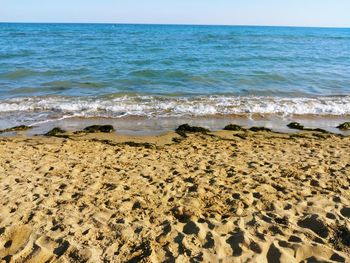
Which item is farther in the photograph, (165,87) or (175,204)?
(165,87)

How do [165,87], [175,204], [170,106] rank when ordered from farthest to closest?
[165,87] → [170,106] → [175,204]

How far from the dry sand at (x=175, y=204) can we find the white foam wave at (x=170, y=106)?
410 cm

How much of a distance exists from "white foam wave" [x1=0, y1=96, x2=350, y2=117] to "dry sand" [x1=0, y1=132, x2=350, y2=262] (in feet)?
13.5

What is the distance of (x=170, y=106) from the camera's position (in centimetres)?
1362

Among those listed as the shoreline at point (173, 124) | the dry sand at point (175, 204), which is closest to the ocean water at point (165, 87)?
the shoreline at point (173, 124)

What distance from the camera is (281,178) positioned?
6633 mm

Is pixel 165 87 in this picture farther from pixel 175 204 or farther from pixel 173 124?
pixel 175 204

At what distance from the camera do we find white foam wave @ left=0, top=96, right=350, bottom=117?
1297cm

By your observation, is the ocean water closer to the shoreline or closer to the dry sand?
the shoreline

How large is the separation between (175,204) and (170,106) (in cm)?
827

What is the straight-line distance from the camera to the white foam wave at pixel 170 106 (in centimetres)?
1297

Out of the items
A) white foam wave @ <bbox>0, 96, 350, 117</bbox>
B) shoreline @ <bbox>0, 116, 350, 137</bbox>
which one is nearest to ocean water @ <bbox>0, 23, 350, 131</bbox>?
white foam wave @ <bbox>0, 96, 350, 117</bbox>

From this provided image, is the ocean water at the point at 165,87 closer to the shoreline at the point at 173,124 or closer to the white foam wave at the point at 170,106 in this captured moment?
the white foam wave at the point at 170,106

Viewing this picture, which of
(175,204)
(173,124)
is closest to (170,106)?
(173,124)
